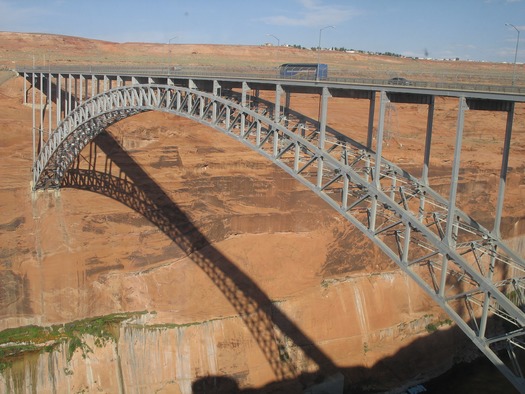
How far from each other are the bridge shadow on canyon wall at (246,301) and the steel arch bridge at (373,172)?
2079mm

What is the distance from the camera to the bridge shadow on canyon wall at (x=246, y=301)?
95.2 feet

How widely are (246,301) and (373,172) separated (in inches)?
558

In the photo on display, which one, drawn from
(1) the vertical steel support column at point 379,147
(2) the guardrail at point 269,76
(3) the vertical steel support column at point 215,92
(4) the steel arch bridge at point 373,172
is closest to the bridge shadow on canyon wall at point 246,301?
(4) the steel arch bridge at point 373,172

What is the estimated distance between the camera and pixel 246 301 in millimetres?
29438

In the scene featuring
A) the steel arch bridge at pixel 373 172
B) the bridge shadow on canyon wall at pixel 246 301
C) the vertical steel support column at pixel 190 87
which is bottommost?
the bridge shadow on canyon wall at pixel 246 301

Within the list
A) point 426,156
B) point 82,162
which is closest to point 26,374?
point 82,162

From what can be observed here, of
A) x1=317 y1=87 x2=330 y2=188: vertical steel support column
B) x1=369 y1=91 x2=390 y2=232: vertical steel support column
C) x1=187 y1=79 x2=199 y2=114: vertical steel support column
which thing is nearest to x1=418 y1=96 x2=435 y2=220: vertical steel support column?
x1=369 y1=91 x2=390 y2=232: vertical steel support column

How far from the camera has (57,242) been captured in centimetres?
2886

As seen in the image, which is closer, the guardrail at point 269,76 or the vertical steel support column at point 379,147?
the guardrail at point 269,76

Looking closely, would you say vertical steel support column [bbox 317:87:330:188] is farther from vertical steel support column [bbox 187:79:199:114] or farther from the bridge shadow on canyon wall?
the bridge shadow on canyon wall

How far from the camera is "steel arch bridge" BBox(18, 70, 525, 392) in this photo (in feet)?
42.5

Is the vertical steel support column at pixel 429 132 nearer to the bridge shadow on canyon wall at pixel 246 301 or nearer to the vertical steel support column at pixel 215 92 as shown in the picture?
the vertical steel support column at pixel 215 92

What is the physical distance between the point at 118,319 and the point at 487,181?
23450 mm

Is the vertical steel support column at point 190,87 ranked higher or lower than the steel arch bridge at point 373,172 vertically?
higher
